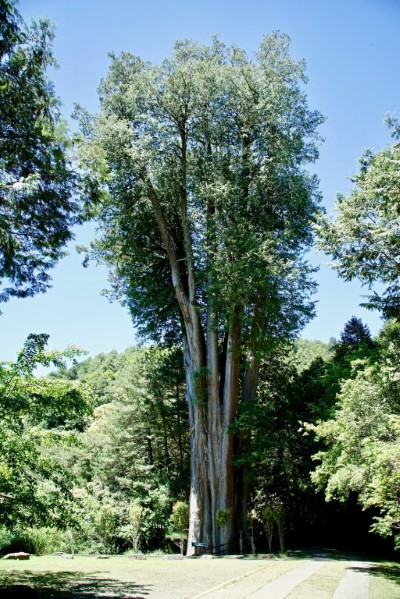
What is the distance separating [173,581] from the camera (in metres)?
8.91

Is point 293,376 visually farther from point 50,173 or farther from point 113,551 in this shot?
point 50,173

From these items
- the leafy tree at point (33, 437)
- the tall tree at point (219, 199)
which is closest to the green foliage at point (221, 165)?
the tall tree at point (219, 199)

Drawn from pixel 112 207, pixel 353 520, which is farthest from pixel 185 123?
pixel 353 520

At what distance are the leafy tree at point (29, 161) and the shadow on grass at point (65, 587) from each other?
482cm

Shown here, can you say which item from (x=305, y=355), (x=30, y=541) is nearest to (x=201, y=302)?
(x=30, y=541)

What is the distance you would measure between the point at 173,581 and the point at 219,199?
12.2 meters

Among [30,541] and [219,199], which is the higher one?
[219,199]

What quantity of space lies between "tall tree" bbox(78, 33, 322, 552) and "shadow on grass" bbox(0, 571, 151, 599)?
777cm

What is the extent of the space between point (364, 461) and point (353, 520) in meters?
12.7

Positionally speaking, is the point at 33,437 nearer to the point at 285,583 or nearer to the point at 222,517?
the point at 285,583

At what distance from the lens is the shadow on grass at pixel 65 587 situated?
6719 mm

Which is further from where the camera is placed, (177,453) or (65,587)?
(177,453)

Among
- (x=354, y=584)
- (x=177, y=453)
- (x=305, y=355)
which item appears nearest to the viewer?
(x=354, y=584)

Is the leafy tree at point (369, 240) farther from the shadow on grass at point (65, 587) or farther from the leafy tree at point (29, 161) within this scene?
the shadow on grass at point (65, 587)
